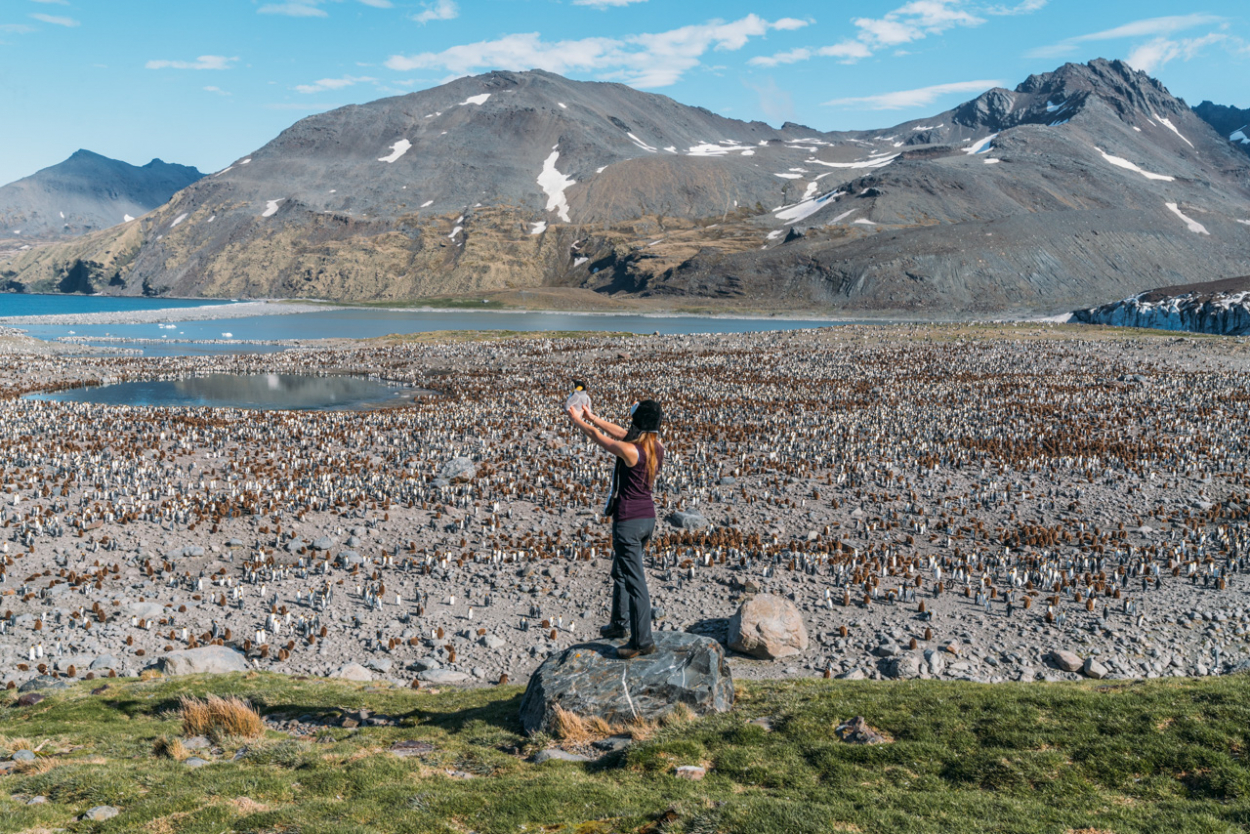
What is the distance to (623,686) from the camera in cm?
1038

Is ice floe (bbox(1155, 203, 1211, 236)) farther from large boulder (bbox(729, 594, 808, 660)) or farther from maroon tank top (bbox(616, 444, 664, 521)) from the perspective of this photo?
maroon tank top (bbox(616, 444, 664, 521))

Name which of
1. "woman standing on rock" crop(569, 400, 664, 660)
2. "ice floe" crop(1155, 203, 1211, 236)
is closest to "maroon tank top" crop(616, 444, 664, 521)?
"woman standing on rock" crop(569, 400, 664, 660)

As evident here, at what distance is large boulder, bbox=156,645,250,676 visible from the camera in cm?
1416

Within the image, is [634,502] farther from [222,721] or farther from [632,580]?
[222,721]

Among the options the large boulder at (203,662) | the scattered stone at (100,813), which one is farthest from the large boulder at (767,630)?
the scattered stone at (100,813)

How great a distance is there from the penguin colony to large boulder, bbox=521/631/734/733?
13.0 feet

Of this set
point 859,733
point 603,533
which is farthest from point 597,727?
point 603,533

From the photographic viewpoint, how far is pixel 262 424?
1446 inches

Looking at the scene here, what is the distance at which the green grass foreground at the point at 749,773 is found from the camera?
7.46 metres

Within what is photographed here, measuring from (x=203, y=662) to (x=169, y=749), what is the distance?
15.6 ft

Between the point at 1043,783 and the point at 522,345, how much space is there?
7365cm

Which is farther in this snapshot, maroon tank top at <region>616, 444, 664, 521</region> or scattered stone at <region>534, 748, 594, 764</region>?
maroon tank top at <region>616, 444, 664, 521</region>

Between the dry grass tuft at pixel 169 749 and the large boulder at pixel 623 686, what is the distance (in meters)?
4.29

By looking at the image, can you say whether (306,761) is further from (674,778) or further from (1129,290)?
(1129,290)
